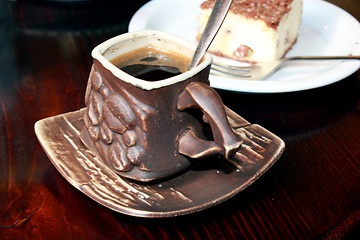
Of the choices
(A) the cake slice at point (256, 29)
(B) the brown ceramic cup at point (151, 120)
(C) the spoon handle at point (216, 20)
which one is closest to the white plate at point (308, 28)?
(A) the cake slice at point (256, 29)

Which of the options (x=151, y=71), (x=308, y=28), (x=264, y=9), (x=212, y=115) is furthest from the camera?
(x=308, y=28)

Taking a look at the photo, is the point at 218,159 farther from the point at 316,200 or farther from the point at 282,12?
the point at 282,12

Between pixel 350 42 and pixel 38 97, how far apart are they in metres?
0.99

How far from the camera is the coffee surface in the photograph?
74 cm

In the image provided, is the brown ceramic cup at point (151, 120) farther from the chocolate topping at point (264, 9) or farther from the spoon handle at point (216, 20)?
the chocolate topping at point (264, 9)

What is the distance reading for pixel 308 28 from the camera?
1491 mm

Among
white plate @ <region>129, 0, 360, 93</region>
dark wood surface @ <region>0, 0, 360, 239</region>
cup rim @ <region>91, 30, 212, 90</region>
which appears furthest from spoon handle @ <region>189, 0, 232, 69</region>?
white plate @ <region>129, 0, 360, 93</region>

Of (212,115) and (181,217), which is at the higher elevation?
(212,115)

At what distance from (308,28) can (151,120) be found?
3.42 ft

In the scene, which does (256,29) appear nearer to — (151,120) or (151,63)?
(151,63)

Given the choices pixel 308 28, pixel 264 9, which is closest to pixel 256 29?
pixel 264 9

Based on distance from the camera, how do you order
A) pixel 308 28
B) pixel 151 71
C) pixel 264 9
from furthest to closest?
1. pixel 308 28
2. pixel 264 9
3. pixel 151 71

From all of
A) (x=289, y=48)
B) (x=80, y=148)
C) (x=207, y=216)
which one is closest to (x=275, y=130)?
(x=207, y=216)

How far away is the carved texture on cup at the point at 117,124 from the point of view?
654mm
